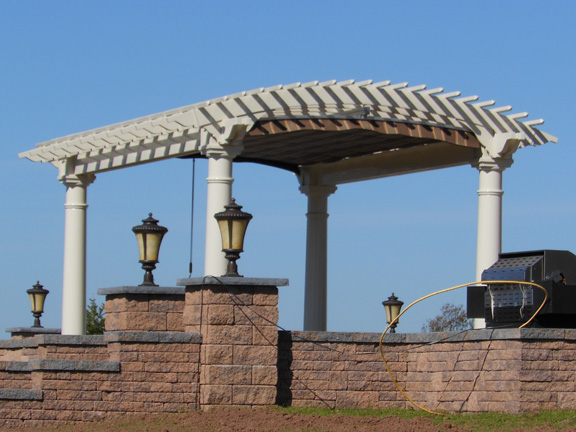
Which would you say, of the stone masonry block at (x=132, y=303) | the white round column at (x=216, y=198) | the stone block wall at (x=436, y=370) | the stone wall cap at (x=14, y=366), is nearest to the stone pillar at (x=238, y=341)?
the stone block wall at (x=436, y=370)

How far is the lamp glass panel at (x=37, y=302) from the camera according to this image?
26.2 meters

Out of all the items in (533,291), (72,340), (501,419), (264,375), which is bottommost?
(501,419)

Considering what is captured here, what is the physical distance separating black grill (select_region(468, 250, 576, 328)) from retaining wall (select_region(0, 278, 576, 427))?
1.92 ft

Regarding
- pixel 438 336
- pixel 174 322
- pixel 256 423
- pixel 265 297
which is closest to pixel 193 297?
pixel 174 322

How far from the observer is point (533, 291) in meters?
14.5

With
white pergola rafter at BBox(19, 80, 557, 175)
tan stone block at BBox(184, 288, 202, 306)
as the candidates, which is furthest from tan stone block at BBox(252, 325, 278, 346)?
white pergola rafter at BBox(19, 80, 557, 175)

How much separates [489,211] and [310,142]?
13.5 feet

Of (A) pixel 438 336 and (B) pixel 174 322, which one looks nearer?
(A) pixel 438 336

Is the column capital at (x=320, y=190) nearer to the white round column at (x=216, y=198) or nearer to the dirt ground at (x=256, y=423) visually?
the white round column at (x=216, y=198)

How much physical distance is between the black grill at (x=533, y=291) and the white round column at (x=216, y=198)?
6.28m

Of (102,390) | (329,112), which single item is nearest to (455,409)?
(102,390)

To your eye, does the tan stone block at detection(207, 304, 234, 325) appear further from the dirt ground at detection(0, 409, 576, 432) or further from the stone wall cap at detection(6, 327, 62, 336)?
the stone wall cap at detection(6, 327, 62, 336)

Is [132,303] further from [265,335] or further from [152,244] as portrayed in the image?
[265,335]

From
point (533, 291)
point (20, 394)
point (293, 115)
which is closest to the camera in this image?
point (20, 394)
